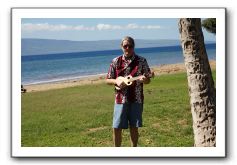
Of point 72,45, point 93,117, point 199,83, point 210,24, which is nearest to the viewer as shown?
point 199,83

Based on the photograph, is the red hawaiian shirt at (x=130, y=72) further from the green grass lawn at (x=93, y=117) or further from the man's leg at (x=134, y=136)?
the man's leg at (x=134, y=136)

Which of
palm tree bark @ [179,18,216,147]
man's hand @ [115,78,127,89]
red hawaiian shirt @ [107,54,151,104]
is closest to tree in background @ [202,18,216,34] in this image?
palm tree bark @ [179,18,216,147]

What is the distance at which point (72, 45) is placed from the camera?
7484 mm

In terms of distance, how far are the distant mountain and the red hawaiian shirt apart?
127 mm

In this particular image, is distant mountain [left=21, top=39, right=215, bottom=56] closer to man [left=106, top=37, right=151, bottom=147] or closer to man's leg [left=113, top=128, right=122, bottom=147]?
man [left=106, top=37, right=151, bottom=147]

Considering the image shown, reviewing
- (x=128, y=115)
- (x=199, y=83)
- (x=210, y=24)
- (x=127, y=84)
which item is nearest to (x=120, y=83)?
(x=127, y=84)

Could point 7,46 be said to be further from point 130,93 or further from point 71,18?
point 130,93

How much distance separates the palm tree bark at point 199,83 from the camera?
7.18m

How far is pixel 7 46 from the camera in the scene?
24.2 ft

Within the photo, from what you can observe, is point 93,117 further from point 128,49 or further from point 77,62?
point 128,49

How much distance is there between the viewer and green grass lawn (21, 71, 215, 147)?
24.5 ft

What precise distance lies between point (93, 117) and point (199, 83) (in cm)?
103

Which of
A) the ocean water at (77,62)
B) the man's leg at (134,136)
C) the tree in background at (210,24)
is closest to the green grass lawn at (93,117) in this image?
the man's leg at (134,136)

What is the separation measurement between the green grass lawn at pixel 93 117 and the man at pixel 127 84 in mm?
80
